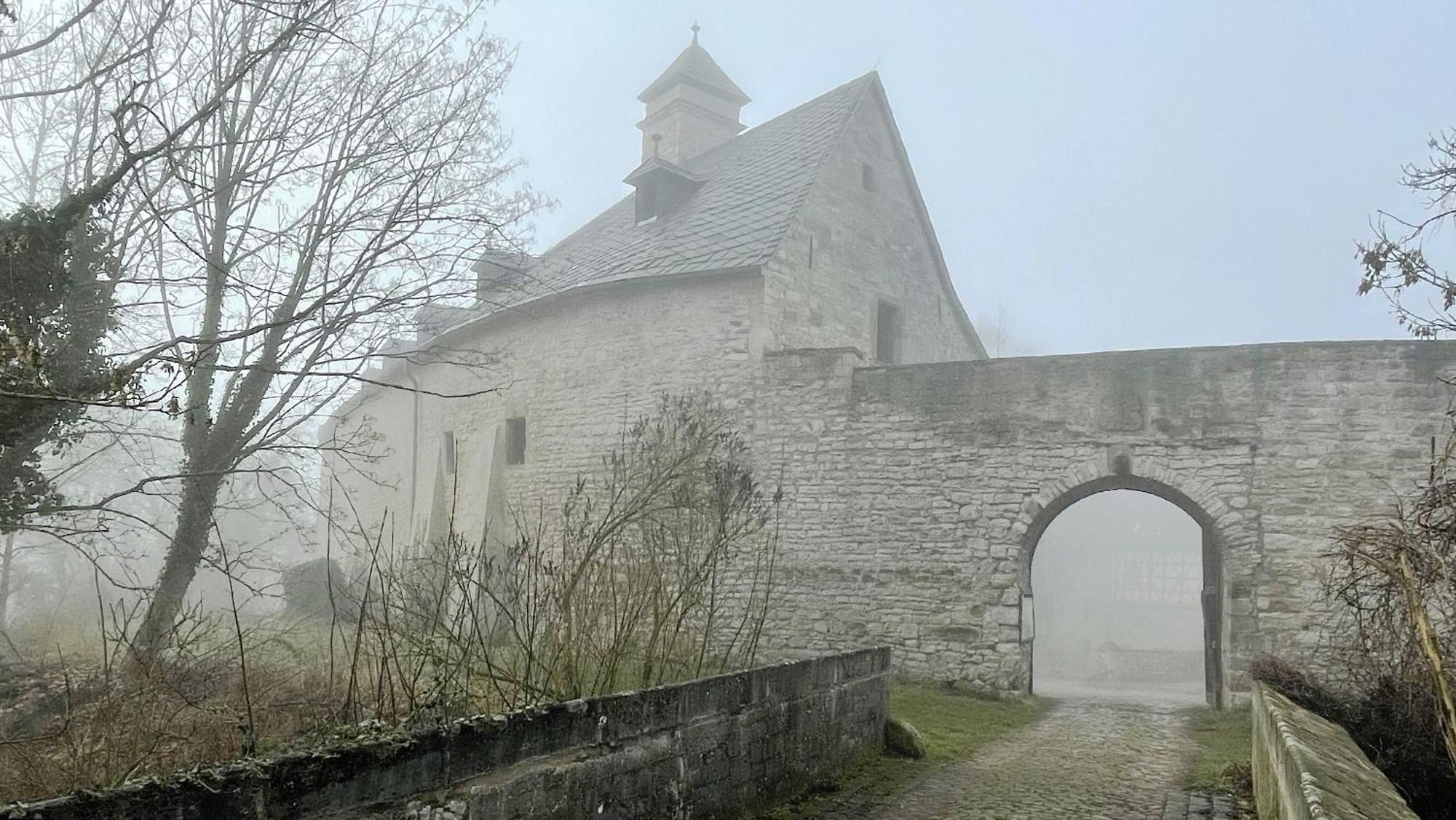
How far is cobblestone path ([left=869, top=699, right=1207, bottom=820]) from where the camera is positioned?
20.3 ft

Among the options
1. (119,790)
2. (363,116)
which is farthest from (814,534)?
(119,790)

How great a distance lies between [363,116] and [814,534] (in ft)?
22.8

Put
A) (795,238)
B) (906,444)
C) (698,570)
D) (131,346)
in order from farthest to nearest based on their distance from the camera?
(795,238), (906,444), (131,346), (698,570)

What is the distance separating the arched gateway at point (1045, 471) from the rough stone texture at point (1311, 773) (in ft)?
17.5

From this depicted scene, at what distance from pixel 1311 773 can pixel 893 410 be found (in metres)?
9.08

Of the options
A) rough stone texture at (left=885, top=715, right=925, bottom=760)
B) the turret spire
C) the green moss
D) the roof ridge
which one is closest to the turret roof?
the turret spire

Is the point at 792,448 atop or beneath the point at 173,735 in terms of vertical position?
atop

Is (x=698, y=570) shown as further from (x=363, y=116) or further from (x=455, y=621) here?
(x=363, y=116)

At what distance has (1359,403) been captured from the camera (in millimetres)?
10836

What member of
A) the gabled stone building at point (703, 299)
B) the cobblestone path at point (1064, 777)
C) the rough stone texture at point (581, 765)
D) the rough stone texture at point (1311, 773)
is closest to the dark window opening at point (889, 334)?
the gabled stone building at point (703, 299)

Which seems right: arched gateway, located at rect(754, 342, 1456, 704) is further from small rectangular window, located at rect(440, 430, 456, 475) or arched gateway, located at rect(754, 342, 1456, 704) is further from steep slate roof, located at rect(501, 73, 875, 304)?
small rectangular window, located at rect(440, 430, 456, 475)

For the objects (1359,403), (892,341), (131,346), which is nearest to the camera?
(131,346)

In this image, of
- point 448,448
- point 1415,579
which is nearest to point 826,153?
point 448,448

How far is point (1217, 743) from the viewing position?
8.97 metres
